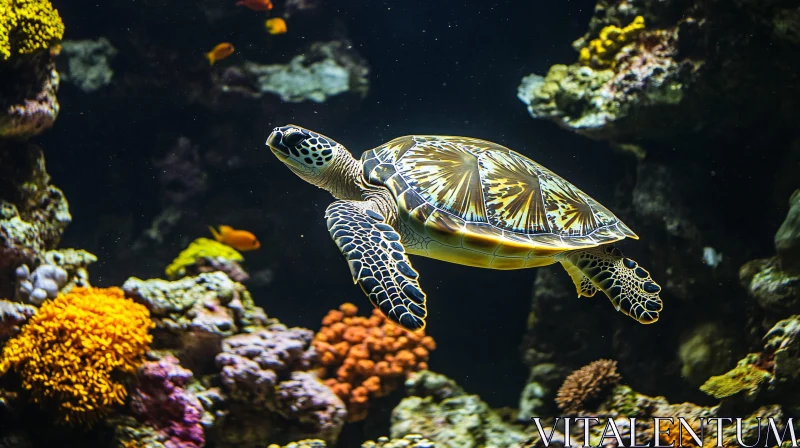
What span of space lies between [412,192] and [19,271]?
3368 millimetres

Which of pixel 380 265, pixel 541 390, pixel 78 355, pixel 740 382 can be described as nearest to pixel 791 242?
pixel 740 382

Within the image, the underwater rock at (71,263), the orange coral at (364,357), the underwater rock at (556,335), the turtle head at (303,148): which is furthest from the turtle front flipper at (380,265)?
the underwater rock at (556,335)

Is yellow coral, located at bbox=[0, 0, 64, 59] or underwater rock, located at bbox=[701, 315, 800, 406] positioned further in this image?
yellow coral, located at bbox=[0, 0, 64, 59]

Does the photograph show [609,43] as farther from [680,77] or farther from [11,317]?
[11,317]

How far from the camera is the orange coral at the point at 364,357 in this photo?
4684 millimetres

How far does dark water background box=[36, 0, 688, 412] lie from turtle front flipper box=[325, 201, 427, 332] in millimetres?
4420

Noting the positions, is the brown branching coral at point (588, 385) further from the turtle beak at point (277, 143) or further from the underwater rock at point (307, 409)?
the turtle beak at point (277, 143)

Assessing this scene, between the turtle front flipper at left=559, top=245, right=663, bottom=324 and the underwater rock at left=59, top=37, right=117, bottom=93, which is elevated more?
the turtle front flipper at left=559, top=245, right=663, bottom=324

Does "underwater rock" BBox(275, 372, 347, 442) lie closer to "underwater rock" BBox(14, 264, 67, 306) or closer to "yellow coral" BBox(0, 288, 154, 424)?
"yellow coral" BBox(0, 288, 154, 424)

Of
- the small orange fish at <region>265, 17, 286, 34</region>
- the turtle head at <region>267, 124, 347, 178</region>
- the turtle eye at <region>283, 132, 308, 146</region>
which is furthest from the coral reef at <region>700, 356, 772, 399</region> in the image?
the small orange fish at <region>265, 17, 286, 34</region>

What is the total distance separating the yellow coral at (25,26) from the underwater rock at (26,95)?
159mm

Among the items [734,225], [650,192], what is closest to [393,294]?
[650,192]

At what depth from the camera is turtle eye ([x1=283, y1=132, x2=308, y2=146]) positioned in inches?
154

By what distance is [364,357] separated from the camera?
4.86 metres
